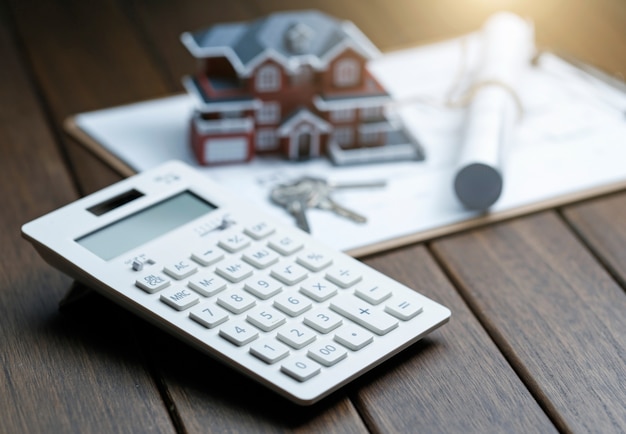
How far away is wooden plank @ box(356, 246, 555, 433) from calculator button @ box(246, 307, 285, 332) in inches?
2.3

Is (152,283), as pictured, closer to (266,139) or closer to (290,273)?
(290,273)

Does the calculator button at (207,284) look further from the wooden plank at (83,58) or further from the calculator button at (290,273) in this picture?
the wooden plank at (83,58)

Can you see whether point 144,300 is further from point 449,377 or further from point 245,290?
point 449,377

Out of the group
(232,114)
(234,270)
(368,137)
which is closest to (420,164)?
(368,137)

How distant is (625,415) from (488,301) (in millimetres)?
123

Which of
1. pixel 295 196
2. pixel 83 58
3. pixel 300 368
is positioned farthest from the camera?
pixel 83 58

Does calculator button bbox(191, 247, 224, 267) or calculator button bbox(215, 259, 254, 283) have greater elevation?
calculator button bbox(191, 247, 224, 267)

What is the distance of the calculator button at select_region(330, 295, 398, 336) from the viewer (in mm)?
560

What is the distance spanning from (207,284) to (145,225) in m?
0.08

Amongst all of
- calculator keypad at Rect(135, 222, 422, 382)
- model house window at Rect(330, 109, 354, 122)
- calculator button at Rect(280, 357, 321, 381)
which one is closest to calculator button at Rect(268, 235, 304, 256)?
calculator keypad at Rect(135, 222, 422, 382)

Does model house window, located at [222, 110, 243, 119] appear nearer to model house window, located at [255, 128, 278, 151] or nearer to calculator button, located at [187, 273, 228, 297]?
model house window, located at [255, 128, 278, 151]

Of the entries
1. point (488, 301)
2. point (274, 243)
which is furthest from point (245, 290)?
point (488, 301)

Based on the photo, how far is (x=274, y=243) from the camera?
2.05 ft

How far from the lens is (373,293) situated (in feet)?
1.91
